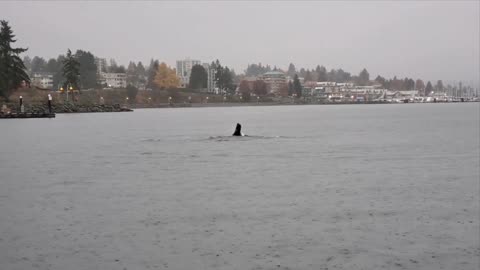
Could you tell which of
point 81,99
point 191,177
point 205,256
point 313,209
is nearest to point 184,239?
point 205,256

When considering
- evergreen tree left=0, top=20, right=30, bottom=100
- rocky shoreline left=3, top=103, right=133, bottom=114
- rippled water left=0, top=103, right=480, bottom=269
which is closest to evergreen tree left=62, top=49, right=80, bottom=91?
rocky shoreline left=3, top=103, right=133, bottom=114

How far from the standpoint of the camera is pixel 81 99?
17888 cm

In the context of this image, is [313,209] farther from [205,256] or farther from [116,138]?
[116,138]

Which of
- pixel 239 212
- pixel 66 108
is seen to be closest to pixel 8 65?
pixel 66 108

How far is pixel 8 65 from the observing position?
112 m

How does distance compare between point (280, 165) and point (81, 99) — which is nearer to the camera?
point (280, 165)

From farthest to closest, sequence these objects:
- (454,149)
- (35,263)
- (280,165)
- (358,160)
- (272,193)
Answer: (454,149)
(358,160)
(280,165)
(272,193)
(35,263)

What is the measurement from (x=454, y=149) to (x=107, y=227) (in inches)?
1258

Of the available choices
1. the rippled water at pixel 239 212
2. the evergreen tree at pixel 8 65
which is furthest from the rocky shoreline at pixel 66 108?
the rippled water at pixel 239 212

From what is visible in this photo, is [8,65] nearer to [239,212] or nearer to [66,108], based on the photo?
[66,108]

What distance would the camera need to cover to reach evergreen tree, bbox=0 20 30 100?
109812mm

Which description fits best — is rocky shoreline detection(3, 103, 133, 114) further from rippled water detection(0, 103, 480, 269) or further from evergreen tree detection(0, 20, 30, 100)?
rippled water detection(0, 103, 480, 269)

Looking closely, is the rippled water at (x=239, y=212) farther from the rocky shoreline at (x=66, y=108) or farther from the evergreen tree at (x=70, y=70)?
the evergreen tree at (x=70, y=70)

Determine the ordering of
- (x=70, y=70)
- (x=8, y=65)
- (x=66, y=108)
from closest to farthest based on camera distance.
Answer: (x=8, y=65) < (x=66, y=108) < (x=70, y=70)
